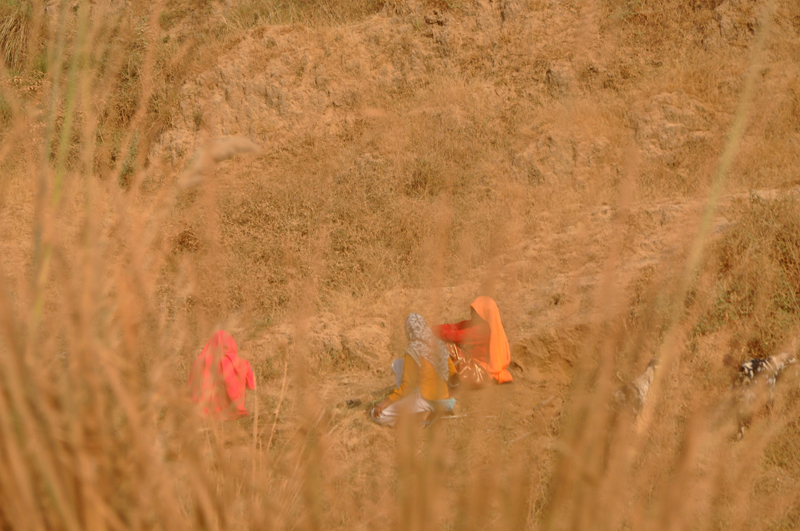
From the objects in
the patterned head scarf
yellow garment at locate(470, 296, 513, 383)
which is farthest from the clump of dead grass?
the patterned head scarf

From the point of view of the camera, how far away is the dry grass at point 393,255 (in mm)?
876

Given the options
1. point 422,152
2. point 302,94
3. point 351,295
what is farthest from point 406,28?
point 351,295

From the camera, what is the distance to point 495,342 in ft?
14.3

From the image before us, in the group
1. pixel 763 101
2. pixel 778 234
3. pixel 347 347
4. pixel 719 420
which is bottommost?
pixel 347 347

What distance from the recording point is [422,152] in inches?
314

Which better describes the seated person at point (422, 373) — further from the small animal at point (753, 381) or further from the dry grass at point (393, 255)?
the small animal at point (753, 381)

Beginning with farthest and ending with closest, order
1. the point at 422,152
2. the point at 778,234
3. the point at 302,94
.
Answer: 1. the point at 302,94
2. the point at 422,152
3. the point at 778,234

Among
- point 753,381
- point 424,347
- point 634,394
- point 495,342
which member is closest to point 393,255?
point 495,342

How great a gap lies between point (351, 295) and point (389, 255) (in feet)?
2.37

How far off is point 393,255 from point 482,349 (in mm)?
2181

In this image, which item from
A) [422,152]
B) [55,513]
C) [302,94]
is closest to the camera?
[55,513]

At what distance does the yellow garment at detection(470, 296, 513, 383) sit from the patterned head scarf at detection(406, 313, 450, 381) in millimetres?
377

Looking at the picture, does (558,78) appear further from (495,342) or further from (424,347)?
(424,347)

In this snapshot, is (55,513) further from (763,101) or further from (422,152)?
(763,101)
